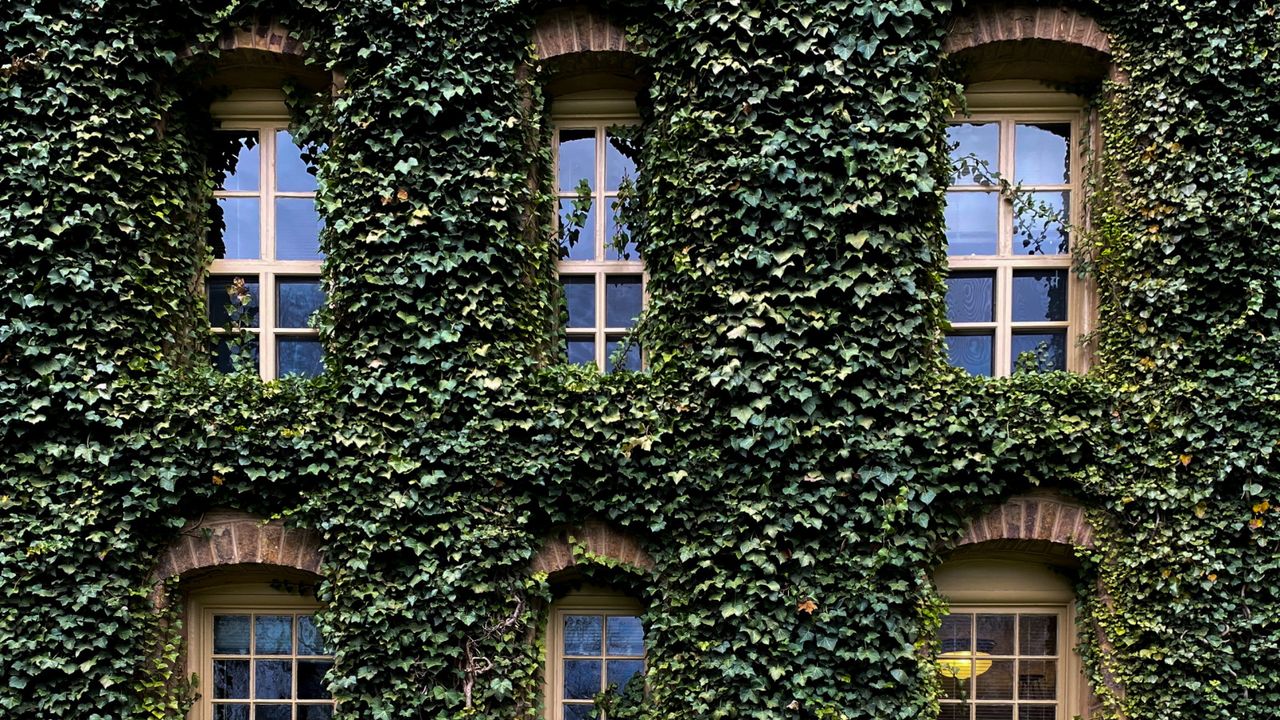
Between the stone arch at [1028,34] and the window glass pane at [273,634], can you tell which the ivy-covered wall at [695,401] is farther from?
the window glass pane at [273,634]

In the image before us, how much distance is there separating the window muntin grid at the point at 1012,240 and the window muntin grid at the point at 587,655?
3249mm

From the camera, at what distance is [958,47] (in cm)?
584

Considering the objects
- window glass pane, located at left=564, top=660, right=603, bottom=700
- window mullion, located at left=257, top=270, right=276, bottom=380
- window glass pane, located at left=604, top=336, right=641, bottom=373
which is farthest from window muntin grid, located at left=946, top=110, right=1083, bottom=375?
window mullion, located at left=257, top=270, right=276, bottom=380

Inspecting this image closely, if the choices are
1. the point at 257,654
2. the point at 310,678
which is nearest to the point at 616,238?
the point at 310,678

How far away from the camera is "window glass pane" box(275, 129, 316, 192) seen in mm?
6270

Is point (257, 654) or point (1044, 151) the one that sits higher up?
point (1044, 151)

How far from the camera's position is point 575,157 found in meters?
6.30

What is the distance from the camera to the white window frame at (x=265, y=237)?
20.2 feet

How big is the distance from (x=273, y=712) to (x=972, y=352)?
6.02 meters

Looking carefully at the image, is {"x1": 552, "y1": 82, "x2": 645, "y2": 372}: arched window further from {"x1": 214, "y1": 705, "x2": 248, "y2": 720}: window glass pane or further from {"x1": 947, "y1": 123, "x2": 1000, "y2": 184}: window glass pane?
{"x1": 214, "y1": 705, "x2": 248, "y2": 720}: window glass pane

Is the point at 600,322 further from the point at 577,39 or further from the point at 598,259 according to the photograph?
the point at 577,39

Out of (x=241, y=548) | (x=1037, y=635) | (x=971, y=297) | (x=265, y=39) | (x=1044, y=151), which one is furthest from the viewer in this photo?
(x=1044, y=151)

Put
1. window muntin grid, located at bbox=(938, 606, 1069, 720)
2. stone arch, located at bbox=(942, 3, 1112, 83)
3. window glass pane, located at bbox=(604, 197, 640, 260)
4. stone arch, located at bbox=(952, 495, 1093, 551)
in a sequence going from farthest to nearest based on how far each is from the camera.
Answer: window glass pane, located at bbox=(604, 197, 640, 260), window muntin grid, located at bbox=(938, 606, 1069, 720), stone arch, located at bbox=(942, 3, 1112, 83), stone arch, located at bbox=(952, 495, 1093, 551)

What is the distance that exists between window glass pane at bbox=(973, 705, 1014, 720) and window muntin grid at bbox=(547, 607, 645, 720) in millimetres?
2578
